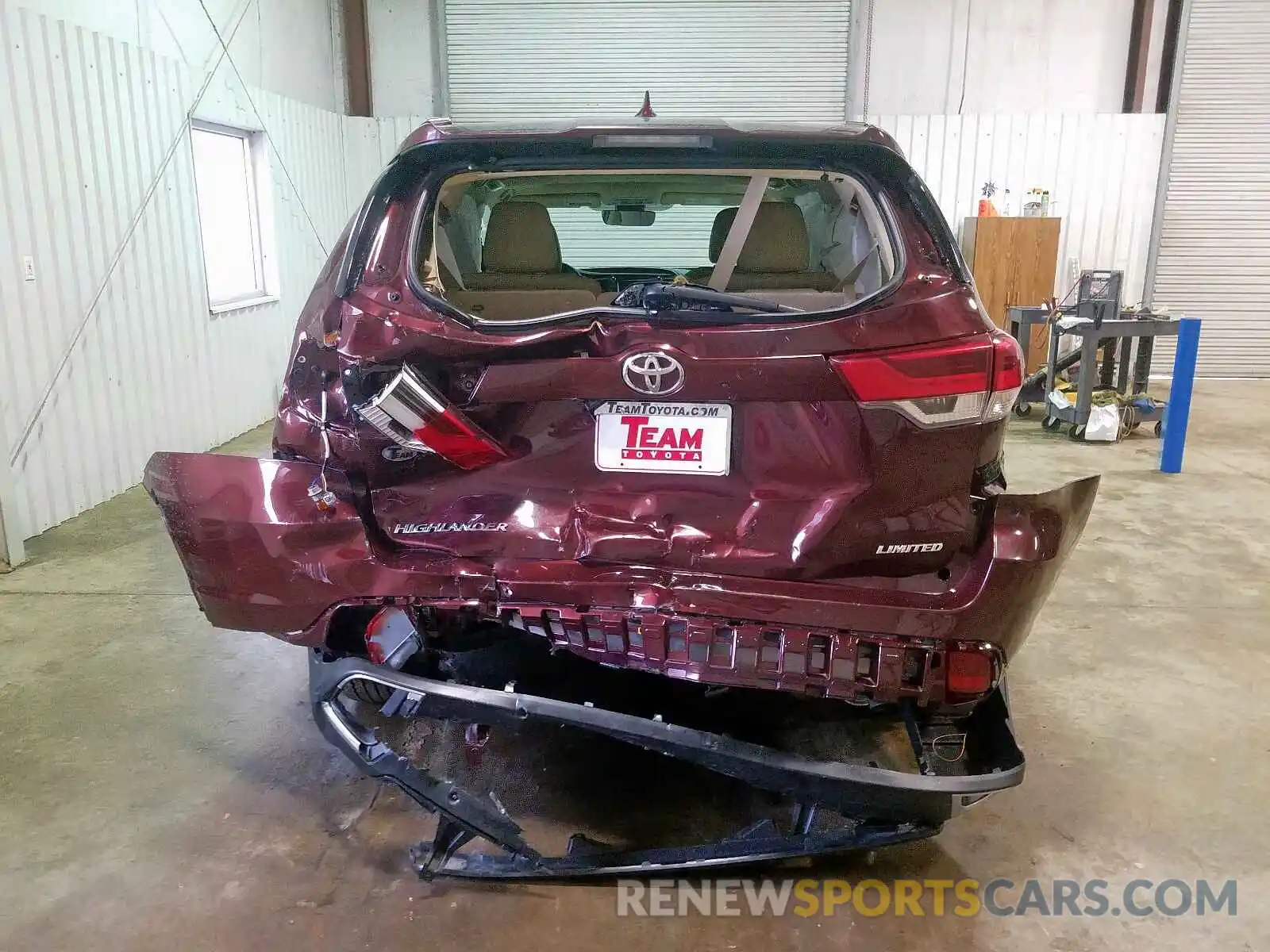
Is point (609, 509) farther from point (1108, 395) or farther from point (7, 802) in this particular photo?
point (1108, 395)

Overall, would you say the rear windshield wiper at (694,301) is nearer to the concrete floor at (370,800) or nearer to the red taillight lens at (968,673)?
the red taillight lens at (968,673)

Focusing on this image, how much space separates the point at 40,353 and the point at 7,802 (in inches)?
112

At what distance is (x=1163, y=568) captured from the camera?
12.8 ft

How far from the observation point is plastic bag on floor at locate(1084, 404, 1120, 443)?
20.9 feet

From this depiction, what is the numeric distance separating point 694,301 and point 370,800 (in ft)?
4.82

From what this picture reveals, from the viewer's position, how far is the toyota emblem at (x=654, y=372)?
5.45 ft

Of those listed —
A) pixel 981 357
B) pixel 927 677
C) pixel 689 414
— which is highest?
pixel 981 357

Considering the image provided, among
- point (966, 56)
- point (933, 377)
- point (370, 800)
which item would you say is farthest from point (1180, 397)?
point (966, 56)

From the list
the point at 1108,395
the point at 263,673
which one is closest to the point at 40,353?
the point at 263,673

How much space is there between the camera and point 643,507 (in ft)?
5.81

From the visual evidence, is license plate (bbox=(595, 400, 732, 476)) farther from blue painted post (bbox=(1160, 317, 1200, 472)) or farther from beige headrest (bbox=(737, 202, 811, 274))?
blue painted post (bbox=(1160, 317, 1200, 472))
